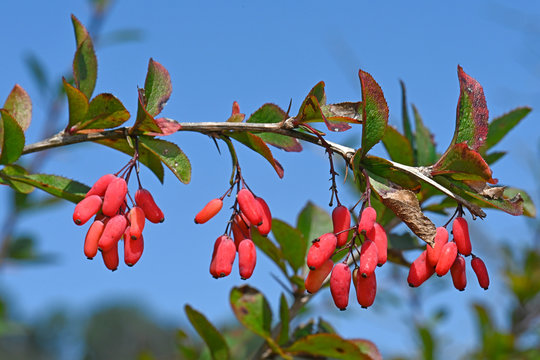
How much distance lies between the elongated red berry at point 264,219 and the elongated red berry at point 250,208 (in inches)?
0.7

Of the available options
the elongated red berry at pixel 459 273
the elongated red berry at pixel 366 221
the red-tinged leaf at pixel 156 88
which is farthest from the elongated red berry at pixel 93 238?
the elongated red berry at pixel 459 273

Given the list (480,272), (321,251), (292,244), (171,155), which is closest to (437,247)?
(480,272)

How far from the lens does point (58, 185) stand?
1.66 metres

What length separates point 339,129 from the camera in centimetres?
146

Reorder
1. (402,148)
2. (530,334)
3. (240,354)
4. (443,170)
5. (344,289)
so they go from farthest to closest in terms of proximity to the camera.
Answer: (530,334) < (240,354) < (402,148) < (443,170) < (344,289)

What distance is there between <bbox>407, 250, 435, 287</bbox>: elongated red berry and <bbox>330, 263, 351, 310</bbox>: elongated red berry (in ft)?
0.47

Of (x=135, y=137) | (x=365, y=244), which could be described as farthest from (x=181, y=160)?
(x=365, y=244)

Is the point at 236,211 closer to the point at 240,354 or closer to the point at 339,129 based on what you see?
the point at 339,129

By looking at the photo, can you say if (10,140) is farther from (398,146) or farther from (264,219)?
(398,146)

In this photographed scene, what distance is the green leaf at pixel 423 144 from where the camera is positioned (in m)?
2.23

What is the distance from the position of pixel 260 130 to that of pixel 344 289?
1.45 ft

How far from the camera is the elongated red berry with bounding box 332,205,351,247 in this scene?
1.41 m

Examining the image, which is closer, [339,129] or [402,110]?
[339,129]

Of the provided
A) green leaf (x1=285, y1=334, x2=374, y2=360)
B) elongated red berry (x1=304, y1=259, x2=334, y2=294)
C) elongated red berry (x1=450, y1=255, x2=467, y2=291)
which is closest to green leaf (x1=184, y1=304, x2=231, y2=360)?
green leaf (x1=285, y1=334, x2=374, y2=360)
